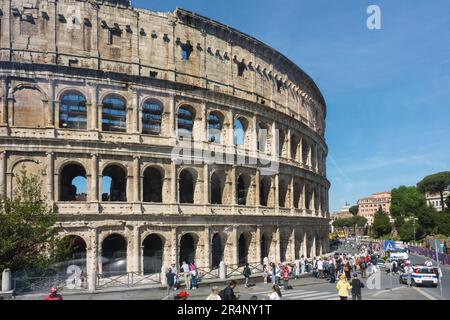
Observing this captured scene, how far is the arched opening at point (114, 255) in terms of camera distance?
24844 mm

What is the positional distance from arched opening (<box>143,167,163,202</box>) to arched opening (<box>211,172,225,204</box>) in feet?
12.2

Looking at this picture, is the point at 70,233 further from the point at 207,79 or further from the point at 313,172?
the point at 313,172

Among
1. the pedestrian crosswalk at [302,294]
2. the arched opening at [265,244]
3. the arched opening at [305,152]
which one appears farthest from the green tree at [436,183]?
the pedestrian crosswalk at [302,294]

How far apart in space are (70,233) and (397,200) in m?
87.1

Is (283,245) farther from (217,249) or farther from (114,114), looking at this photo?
(114,114)

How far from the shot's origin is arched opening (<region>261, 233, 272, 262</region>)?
107 feet

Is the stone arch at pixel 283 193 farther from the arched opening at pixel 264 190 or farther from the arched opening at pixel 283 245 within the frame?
the arched opening at pixel 283 245

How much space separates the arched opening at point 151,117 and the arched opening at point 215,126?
12.0 ft

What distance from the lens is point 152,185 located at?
93.4 feet

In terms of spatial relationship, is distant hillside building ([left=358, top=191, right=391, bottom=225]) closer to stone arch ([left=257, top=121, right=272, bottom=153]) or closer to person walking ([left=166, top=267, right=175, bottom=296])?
stone arch ([left=257, top=121, right=272, bottom=153])
